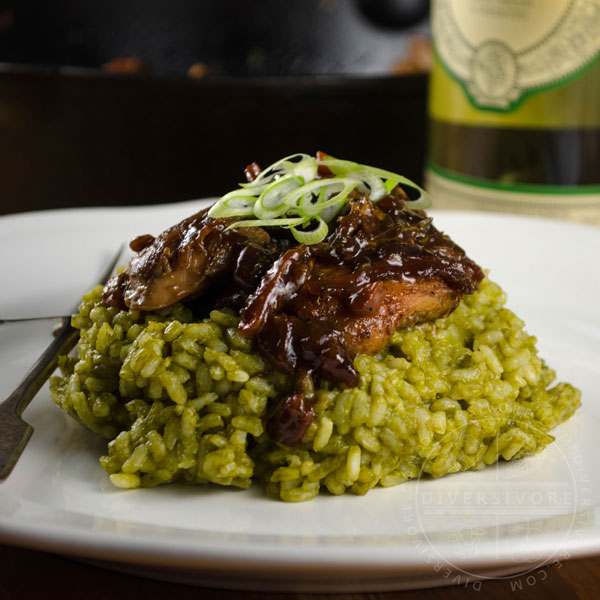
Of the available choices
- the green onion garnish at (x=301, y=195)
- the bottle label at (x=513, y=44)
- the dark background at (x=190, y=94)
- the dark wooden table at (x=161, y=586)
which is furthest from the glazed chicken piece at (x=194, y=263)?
the dark background at (x=190, y=94)

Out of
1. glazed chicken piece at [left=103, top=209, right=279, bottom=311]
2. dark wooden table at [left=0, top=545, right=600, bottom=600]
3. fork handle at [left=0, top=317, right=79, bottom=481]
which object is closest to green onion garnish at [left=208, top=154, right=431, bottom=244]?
glazed chicken piece at [left=103, top=209, right=279, bottom=311]

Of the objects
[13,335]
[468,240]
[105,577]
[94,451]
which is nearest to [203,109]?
[468,240]

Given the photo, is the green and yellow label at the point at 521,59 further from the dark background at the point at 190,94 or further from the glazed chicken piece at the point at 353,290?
the glazed chicken piece at the point at 353,290

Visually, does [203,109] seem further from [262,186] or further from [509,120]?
[262,186]

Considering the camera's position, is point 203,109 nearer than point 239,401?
No

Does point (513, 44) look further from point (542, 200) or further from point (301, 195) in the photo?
point (301, 195)

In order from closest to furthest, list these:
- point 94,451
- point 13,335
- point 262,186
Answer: point 94,451 < point 262,186 < point 13,335
